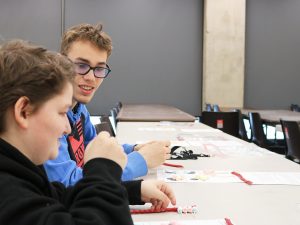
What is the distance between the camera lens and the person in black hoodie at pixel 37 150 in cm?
69

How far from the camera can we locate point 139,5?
856 cm

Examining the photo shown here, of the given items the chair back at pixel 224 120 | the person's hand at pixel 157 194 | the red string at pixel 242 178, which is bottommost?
the chair back at pixel 224 120

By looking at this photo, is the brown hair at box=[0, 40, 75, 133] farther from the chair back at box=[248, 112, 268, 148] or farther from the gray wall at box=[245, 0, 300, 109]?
the gray wall at box=[245, 0, 300, 109]

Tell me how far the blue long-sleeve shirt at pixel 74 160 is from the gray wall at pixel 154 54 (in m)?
6.48

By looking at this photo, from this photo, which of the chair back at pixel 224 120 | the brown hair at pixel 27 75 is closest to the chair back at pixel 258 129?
the chair back at pixel 224 120

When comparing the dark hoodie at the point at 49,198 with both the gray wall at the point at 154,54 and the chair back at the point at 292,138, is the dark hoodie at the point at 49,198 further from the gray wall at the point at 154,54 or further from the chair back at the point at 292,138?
the gray wall at the point at 154,54

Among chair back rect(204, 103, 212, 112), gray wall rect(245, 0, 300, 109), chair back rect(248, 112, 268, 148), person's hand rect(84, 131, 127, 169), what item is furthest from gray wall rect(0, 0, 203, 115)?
person's hand rect(84, 131, 127, 169)

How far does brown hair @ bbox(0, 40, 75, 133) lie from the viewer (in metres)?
0.74

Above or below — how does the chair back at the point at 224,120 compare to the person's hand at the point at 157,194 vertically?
below

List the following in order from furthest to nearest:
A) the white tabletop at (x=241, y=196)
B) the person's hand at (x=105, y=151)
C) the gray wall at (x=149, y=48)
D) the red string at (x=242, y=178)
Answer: the gray wall at (x=149, y=48)
the red string at (x=242, y=178)
the white tabletop at (x=241, y=196)
the person's hand at (x=105, y=151)

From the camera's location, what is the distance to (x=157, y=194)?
1148 millimetres

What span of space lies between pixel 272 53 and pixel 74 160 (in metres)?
7.87

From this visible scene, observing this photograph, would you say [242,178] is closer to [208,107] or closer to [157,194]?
[157,194]

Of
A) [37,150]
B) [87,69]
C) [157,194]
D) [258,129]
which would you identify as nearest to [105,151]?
[37,150]
